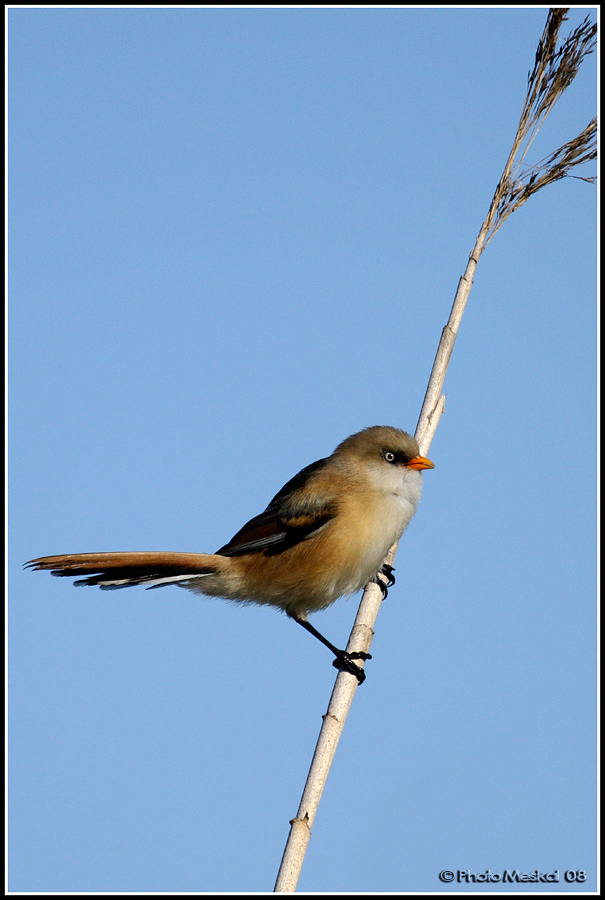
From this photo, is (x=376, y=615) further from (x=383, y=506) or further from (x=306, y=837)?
(x=306, y=837)

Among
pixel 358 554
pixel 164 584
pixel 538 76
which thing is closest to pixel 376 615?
pixel 358 554

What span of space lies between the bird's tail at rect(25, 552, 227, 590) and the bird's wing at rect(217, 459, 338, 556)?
0.64ft

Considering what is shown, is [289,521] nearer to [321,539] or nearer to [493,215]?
[321,539]

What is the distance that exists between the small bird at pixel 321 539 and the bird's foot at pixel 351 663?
0.17 m

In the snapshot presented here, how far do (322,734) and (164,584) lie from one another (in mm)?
1361

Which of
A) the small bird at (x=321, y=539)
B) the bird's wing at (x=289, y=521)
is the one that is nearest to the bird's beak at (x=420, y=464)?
the small bird at (x=321, y=539)

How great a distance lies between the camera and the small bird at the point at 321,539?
469cm

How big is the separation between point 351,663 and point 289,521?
1.02 metres

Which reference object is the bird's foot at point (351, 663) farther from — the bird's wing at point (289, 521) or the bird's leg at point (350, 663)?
the bird's wing at point (289, 521)

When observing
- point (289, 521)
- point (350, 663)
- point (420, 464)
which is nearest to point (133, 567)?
point (289, 521)

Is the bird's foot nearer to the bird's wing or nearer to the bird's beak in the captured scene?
the bird's wing

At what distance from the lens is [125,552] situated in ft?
14.3

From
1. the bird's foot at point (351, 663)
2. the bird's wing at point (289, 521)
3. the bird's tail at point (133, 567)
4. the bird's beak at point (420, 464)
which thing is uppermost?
the bird's beak at point (420, 464)

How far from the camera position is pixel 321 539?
4793 millimetres
